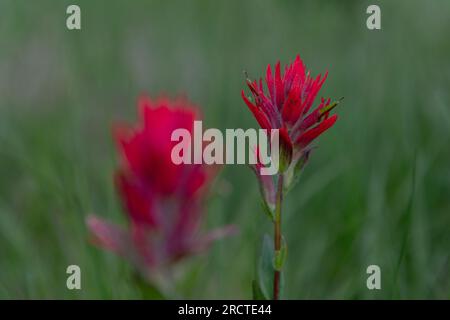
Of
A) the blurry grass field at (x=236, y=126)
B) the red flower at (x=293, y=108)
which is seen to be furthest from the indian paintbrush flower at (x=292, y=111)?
the blurry grass field at (x=236, y=126)

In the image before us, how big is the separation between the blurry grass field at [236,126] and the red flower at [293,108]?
201 millimetres

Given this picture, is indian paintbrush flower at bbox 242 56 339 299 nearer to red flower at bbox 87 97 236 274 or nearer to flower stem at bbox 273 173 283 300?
flower stem at bbox 273 173 283 300

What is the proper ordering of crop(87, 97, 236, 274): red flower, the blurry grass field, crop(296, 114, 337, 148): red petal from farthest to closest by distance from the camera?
the blurry grass field, crop(87, 97, 236, 274): red flower, crop(296, 114, 337, 148): red petal

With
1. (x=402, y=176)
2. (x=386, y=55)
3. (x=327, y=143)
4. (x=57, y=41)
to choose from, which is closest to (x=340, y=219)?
(x=402, y=176)

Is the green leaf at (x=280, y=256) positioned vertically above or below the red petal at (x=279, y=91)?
below

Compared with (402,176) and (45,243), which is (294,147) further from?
(45,243)

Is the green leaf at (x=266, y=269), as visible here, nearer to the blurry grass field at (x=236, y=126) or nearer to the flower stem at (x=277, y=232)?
the flower stem at (x=277, y=232)

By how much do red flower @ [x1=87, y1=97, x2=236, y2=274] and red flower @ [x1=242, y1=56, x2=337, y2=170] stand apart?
224 mm

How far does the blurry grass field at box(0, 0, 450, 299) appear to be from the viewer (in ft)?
2.99

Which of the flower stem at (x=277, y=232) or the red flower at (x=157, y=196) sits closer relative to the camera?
the flower stem at (x=277, y=232)

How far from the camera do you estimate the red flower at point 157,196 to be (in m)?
0.77

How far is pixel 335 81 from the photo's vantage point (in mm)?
1340

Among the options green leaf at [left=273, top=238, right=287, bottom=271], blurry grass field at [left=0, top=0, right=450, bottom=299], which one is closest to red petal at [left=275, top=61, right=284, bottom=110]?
green leaf at [left=273, top=238, right=287, bottom=271]

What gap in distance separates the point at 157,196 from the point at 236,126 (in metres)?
0.47
